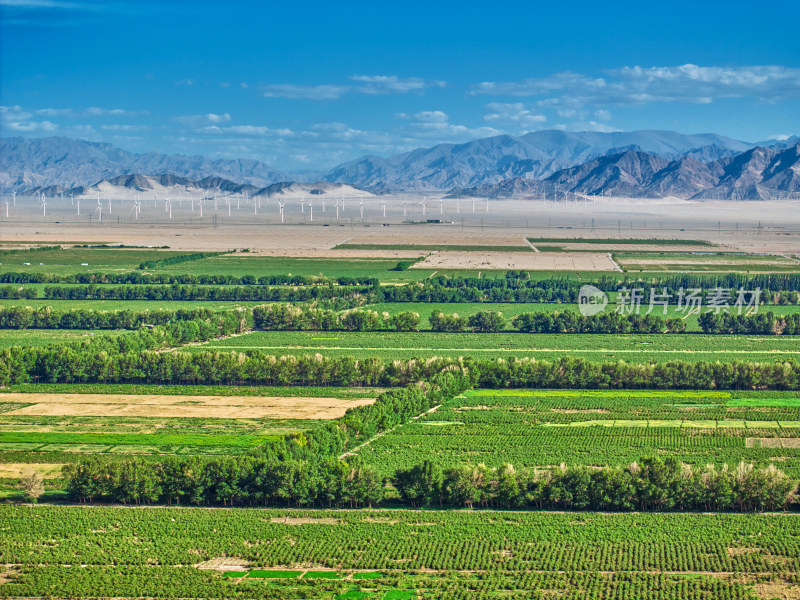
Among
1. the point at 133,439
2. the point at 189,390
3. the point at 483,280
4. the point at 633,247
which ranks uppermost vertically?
the point at 633,247

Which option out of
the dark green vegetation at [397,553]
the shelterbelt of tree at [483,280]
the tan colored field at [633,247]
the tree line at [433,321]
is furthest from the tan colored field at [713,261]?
the dark green vegetation at [397,553]

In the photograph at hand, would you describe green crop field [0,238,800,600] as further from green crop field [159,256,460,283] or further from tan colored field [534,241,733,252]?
tan colored field [534,241,733,252]

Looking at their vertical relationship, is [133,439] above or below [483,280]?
below

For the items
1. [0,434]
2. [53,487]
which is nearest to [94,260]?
[0,434]

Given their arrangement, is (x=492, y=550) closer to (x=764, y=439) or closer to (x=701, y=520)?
(x=701, y=520)

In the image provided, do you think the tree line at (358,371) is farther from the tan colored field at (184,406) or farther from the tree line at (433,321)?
the tree line at (433,321)

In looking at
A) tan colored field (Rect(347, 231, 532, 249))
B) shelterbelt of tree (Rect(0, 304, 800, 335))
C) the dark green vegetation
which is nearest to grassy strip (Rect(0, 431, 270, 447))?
the dark green vegetation

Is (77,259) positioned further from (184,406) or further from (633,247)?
(184,406)

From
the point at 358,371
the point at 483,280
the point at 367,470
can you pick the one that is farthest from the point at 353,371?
the point at 483,280
